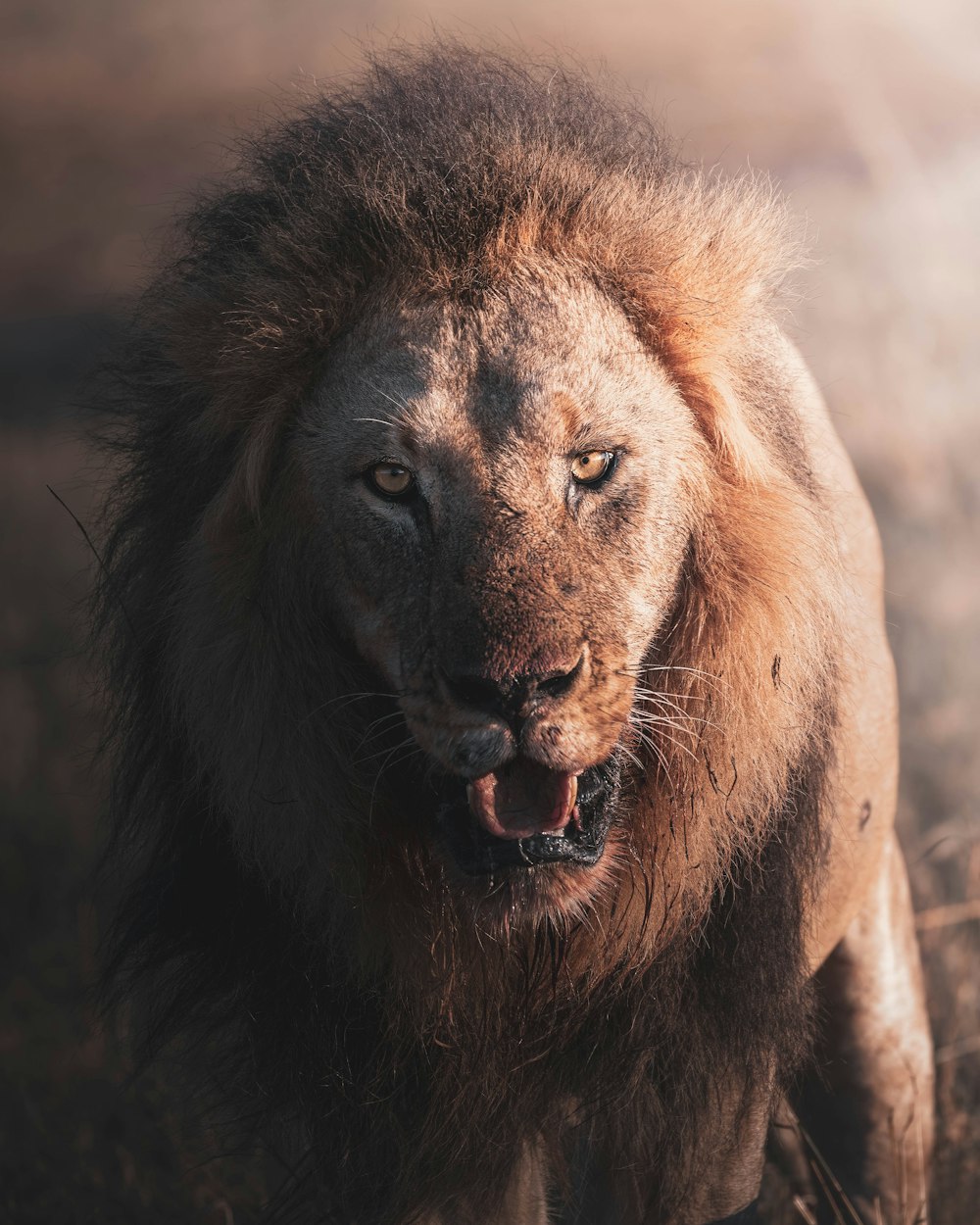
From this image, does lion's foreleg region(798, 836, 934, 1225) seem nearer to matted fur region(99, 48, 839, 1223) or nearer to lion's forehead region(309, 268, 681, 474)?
matted fur region(99, 48, 839, 1223)

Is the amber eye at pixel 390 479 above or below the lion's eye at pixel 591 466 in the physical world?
below

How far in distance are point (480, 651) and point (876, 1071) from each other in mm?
1870

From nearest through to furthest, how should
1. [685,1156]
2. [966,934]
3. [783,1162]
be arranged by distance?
[685,1156]
[783,1162]
[966,934]

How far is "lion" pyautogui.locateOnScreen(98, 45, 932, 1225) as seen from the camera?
201 centimetres

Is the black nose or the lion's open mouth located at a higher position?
the black nose

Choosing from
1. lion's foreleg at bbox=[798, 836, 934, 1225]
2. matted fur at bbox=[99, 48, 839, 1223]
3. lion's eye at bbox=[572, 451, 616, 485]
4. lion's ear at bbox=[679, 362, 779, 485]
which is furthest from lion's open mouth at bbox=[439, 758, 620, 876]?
lion's foreleg at bbox=[798, 836, 934, 1225]

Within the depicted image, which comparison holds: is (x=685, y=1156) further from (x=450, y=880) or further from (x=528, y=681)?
(x=528, y=681)

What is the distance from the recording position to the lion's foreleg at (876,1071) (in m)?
3.14

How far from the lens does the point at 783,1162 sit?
12.0 ft

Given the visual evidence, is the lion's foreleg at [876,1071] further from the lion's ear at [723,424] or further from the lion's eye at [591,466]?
the lion's eye at [591,466]

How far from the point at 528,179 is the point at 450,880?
1.11 m

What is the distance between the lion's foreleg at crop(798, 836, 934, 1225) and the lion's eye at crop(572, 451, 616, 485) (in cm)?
157

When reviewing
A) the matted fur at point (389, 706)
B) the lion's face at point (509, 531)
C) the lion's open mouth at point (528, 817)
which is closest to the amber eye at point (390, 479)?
the lion's face at point (509, 531)

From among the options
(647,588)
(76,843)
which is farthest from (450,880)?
(76,843)
